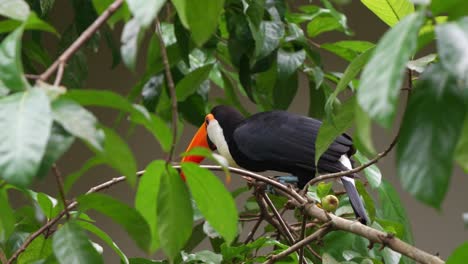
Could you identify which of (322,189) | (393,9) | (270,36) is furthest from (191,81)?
(393,9)

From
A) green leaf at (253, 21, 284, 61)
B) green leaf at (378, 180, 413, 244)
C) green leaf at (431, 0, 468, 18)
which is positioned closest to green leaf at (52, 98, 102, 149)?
green leaf at (431, 0, 468, 18)

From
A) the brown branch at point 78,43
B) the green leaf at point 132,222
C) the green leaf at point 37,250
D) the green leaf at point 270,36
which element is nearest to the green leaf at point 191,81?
the green leaf at point 270,36

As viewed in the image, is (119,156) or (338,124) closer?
(119,156)

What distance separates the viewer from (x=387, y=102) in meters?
0.51

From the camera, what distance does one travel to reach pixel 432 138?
1.79ft

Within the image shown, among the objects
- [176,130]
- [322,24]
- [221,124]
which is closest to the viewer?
[176,130]

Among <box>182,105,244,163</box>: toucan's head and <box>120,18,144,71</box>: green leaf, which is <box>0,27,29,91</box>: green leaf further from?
<box>182,105,244,163</box>: toucan's head

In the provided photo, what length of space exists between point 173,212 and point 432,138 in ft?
0.85

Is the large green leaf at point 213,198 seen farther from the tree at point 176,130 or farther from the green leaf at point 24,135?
the green leaf at point 24,135

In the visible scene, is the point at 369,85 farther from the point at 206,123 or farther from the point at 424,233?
the point at 424,233

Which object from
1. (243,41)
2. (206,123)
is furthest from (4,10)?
(206,123)

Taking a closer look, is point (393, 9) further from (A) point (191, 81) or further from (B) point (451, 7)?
(A) point (191, 81)

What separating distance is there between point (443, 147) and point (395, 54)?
7cm

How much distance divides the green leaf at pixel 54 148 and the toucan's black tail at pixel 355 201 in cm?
80
